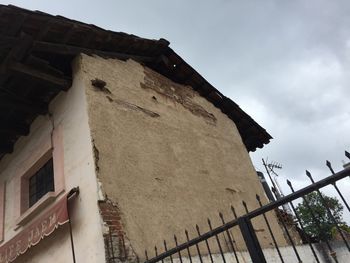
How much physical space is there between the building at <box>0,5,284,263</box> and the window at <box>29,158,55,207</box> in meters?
0.02

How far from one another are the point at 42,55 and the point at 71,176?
2.50 meters

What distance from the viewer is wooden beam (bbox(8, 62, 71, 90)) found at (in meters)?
5.84

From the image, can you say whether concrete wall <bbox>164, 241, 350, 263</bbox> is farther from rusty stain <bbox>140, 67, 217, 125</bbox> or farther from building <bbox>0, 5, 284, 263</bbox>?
rusty stain <bbox>140, 67, 217, 125</bbox>

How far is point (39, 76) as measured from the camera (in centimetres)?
615

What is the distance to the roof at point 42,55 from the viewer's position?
5.57m

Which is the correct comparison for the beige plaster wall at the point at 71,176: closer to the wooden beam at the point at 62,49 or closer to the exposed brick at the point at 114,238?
the exposed brick at the point at 114,238

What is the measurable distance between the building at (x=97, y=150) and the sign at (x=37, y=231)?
0.07 feet

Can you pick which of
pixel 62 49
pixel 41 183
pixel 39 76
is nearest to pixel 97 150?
pixel 39 76

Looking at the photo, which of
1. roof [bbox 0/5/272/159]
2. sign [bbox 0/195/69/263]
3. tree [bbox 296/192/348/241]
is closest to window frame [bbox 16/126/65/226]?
sign [bbox 0/195/69/263]

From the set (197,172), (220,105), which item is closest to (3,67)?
(197,172)

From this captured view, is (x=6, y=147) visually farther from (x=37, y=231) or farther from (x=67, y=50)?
(x=37, y=231)

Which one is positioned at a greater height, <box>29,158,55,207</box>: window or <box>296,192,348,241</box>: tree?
<box>29,158,55,207</box>: window

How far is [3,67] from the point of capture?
5773 millimetres

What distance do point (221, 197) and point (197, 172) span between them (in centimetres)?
73
